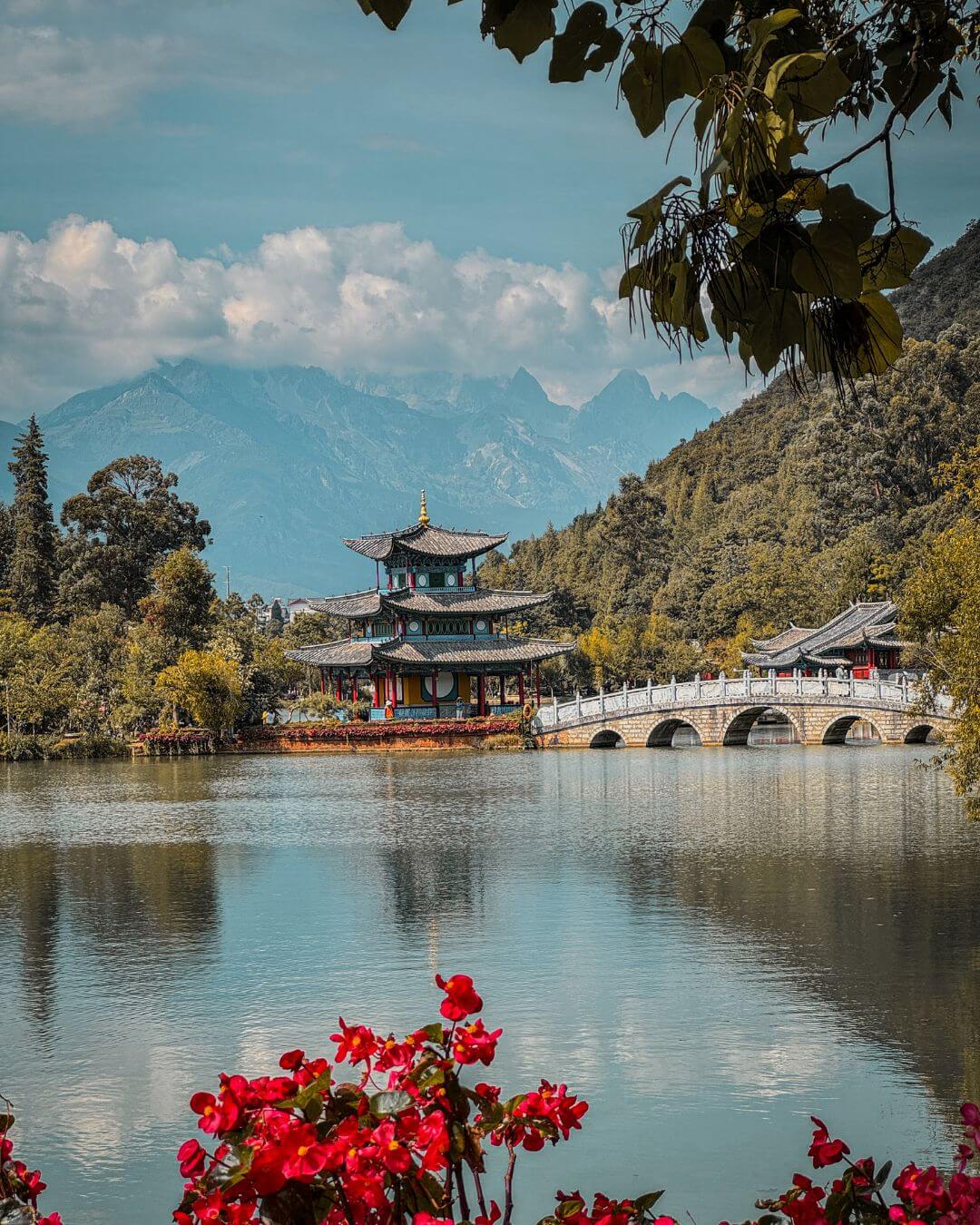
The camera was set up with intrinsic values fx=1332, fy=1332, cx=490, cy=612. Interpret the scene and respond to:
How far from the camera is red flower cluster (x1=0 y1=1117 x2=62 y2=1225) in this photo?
251 cm

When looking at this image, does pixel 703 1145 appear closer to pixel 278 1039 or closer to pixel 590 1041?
pixel 590 1041

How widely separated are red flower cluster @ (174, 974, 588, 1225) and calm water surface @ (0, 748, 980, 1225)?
3.74m

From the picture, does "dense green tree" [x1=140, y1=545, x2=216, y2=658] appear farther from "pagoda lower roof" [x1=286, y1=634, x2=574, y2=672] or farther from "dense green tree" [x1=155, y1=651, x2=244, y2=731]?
"pagoda lower roof" [x1=286, y1=634, x2=574, y2=672]

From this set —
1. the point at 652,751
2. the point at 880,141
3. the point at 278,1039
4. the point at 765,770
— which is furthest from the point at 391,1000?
the point at 652,751

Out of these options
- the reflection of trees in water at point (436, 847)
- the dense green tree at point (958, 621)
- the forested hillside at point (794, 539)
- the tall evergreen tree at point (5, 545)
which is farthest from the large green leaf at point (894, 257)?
the tall evergreen tree at point (5, 545)

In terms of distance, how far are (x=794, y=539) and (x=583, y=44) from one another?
57.3m

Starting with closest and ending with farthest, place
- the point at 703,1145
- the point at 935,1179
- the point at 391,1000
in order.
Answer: the point at 935,1179
the point at 703,1145
the point at 391,1000

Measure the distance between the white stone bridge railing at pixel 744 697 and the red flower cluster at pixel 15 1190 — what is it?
93.5 ft

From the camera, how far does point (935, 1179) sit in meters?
2.56

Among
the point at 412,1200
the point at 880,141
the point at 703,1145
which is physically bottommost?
the point at 703,1145

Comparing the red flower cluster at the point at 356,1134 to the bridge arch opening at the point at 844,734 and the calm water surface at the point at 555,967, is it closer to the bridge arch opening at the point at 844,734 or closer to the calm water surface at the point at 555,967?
the calm water surface at the point at 555,967

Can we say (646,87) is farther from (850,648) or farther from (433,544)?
(433,544)

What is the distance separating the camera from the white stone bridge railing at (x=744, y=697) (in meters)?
32.3

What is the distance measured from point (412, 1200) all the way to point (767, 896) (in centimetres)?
1100
